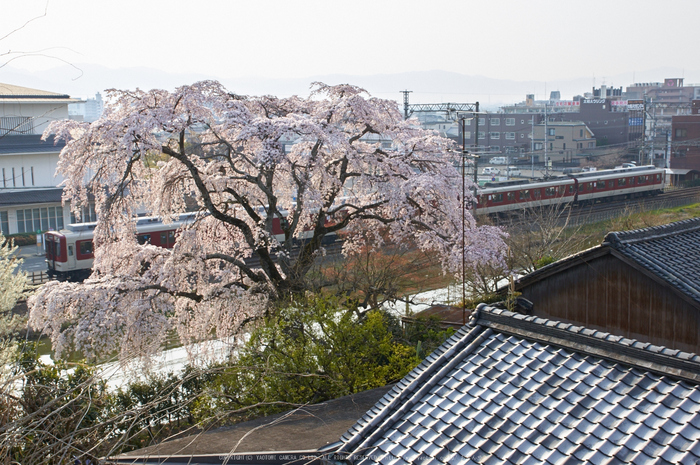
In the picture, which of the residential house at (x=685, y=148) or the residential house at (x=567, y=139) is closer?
the residential house at (x=685, y=148)

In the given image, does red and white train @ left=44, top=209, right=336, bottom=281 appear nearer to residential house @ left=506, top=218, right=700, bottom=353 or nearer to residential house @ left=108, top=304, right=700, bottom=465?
residential house @ left=506, top=218, right=700, bottom=353

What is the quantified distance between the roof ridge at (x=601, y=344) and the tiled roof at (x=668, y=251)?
4429 mm

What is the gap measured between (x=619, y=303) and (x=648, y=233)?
1.25 metres

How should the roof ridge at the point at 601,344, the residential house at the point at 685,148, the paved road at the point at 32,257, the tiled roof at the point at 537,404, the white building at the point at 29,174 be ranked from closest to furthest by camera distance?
the tiled roof at the point at 537,404
the roof ridge at the point at 601,344
the paved road at the point at 32,257
the white building at the point at 29,174
the residential house at the point at 685,148

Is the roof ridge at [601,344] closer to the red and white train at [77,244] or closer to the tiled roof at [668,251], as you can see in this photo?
the tiled roof at [668,251]

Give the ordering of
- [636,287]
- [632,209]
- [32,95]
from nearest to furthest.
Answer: [636,287]
[32,95]
[632,209]

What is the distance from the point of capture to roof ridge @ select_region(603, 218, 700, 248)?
9.54m

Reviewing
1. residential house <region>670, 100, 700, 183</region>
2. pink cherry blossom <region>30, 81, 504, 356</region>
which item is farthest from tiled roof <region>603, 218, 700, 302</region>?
residential house <region>670, 100, 700, 183</region>

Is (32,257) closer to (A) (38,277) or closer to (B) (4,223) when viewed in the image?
(B) (4,223)

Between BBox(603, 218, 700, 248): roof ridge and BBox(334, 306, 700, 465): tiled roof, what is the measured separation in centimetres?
461

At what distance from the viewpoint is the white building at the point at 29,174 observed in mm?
29844

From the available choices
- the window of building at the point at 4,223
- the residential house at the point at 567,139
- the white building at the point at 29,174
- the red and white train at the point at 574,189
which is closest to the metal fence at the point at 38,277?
the white building at the point at 29,174

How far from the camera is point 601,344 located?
5.02 m

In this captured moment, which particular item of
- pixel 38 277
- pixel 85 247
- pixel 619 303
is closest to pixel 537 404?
pixel 619 303
